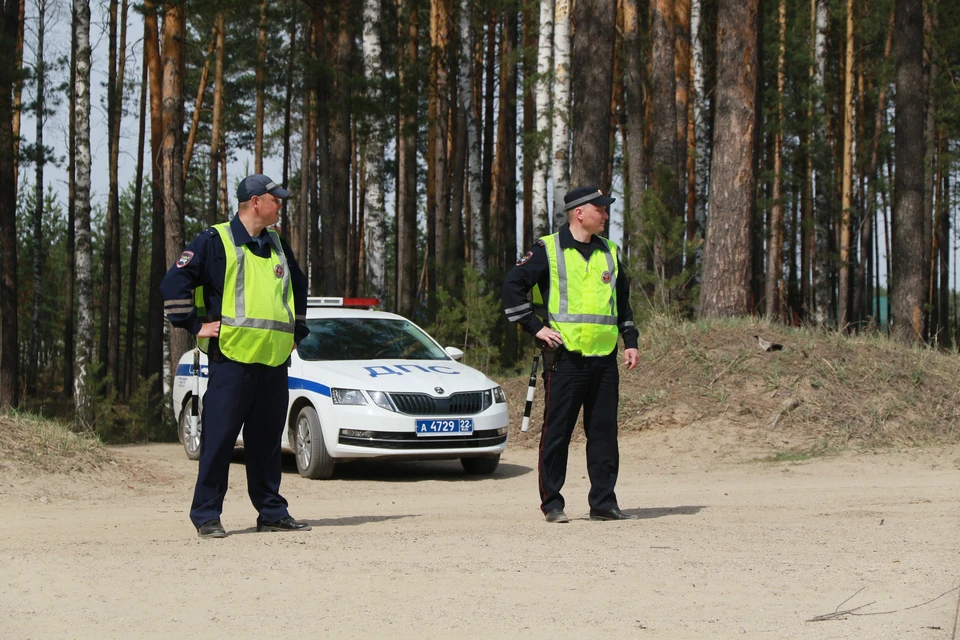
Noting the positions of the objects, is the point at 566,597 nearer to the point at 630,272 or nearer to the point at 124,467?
the point at 124,467

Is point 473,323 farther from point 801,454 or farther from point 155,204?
point 155,204

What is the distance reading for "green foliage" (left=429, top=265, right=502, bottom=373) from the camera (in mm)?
17891

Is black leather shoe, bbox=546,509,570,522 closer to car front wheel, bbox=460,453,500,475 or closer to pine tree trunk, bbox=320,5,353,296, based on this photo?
car front wheel, bbox=460,453,500,475

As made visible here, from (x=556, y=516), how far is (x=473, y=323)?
10495mm

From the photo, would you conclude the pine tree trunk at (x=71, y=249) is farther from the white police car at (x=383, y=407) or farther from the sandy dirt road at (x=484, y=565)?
the sandy dirt road at (x=484, y=565)

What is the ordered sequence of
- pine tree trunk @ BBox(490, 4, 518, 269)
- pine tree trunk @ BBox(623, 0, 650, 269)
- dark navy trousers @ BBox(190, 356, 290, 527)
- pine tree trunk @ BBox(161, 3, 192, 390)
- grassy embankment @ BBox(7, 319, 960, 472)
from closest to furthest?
dark navy trousers @ BBox(190, 356, 290, 527) < grassy embankment @ BBox(7, 319, 960, 472) < pine tree trunk @ BBox(161, 3, 192, 390) < pine tree trunk @ BBox(623, 0, 650, 269) < pine tree trunk @ BBox(490, 4, 518, 269)

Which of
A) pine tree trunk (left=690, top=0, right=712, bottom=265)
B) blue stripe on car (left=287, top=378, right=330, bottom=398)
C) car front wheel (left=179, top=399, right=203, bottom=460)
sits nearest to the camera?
blue stripe on car (left=287, top=378, right=330, bottom=398)

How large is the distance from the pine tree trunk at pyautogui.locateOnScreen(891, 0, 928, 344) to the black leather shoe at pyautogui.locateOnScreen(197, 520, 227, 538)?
13.7 meters

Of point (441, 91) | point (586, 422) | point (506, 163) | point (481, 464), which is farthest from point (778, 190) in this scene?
point (586, 422)

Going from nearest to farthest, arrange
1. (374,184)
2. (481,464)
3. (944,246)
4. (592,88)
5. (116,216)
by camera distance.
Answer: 1. (481,464)
2. (592,88)
3. (374,184)
4. (116,216)
5. (944,246)

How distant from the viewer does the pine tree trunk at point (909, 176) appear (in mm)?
18359

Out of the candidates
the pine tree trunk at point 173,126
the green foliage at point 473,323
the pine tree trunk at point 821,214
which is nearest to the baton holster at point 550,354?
the green foliage at point 473,323

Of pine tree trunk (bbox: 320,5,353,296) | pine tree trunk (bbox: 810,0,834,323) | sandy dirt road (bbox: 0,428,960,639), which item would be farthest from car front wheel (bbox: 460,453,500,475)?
pine tree trunk (bbox: 810,0,834,323)

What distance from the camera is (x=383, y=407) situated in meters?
10.6
